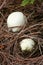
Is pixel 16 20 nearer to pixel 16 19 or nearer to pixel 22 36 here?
pixel 16 19

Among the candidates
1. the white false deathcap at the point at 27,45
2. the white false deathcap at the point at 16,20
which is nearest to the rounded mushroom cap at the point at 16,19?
the white false deathcap at the point at 16,20

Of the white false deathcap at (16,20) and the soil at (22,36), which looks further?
the white false deathcap at (16,20)

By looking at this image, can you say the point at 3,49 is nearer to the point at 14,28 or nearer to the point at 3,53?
the point at 3,53

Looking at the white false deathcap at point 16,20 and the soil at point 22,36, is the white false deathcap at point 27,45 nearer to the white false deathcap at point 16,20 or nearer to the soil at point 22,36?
the soil at point 22,36

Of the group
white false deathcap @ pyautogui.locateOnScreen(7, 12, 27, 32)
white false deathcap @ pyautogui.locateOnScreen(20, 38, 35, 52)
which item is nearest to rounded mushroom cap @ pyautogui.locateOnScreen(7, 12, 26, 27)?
white false deathcap @ pyautogui.locateOnScreen(7, 12, 27, 32)

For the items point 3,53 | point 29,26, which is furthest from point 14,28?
point 3,53

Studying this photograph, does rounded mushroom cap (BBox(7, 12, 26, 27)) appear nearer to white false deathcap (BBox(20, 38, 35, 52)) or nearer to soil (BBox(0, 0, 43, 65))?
soil (BBox(0, 0, 43, 65))
